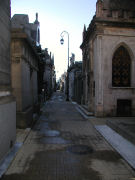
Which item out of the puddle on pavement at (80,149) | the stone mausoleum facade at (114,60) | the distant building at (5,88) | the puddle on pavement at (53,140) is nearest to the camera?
the distant building at (5,88)

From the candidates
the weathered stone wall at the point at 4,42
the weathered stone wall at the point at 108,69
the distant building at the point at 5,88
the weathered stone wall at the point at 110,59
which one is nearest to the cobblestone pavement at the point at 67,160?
the distant building at the point at 5,88

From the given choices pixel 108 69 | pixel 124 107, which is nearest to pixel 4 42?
pixel 108 69

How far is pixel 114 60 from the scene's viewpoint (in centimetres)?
1367

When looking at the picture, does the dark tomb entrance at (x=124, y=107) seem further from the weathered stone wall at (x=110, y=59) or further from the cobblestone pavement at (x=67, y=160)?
the cobblestone pavement at (x=67, y=160)

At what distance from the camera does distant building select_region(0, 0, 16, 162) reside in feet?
17.3

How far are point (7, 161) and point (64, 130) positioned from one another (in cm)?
456

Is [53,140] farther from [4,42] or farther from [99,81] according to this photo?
[99,81]

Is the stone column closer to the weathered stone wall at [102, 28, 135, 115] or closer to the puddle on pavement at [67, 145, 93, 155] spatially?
the weathered stone wall at [102, 28, 135, 115]

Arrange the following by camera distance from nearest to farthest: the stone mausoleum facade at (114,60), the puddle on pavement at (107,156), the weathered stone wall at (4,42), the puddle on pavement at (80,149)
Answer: the weathered stone wall at (4,42)
the puddle on pavement at (107,156)
the puddle on pavement at (80,149)
the stone mausoleum facade at (114,60)

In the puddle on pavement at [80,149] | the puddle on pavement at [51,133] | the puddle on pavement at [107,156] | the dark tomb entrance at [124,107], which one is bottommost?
the puddle on pavement at [107,156]

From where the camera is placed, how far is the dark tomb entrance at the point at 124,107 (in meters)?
13.6

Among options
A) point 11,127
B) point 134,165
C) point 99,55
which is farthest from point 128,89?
point 11,127

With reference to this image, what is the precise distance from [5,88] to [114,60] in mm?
10313

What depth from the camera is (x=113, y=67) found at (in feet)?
44.8
